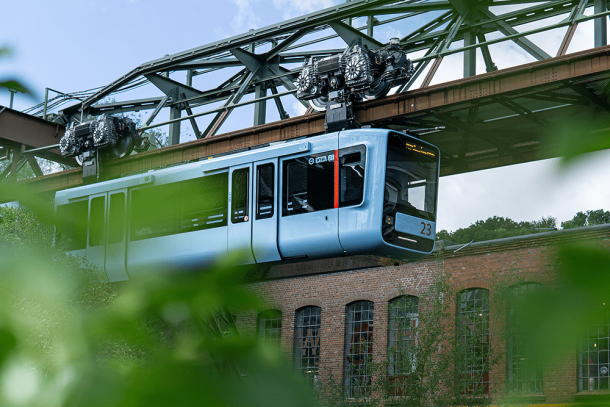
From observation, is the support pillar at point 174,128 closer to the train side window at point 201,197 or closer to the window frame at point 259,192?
the window frame at point 259,192

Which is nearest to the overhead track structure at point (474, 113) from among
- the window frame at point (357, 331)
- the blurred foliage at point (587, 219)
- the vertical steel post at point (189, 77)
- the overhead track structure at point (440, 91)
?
the overhead track structure at point (440, 91)

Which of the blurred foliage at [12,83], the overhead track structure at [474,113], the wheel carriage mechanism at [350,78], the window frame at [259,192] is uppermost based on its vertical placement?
the wheel carriage mechanism at [350,78]

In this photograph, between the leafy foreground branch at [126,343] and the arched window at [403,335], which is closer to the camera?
the leafy foreground branch at [126,343]

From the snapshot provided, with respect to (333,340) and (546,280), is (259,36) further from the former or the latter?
(546,280)

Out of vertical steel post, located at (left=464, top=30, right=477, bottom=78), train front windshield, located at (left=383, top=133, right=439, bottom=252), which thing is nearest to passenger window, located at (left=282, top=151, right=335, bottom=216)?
train front windshield, located at (left=383, top=133, right=439, bottom=252)

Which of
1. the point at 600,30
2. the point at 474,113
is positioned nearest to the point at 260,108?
the point at 474,113

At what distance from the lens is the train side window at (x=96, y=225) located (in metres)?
1.43

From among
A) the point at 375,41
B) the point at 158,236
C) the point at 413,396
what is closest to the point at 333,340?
the point at 413,396

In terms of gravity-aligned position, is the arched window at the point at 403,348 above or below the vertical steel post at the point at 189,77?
below

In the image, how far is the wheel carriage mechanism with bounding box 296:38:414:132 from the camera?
1719 centimetres

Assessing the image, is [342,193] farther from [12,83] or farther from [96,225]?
[12,83]

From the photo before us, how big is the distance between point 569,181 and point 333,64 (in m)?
17.2

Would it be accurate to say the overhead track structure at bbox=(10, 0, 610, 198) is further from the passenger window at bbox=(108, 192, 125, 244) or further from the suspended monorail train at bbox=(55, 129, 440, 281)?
the passenger window at bbox=(108, 192, 125, 244)

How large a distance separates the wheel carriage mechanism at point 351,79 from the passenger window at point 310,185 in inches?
132
